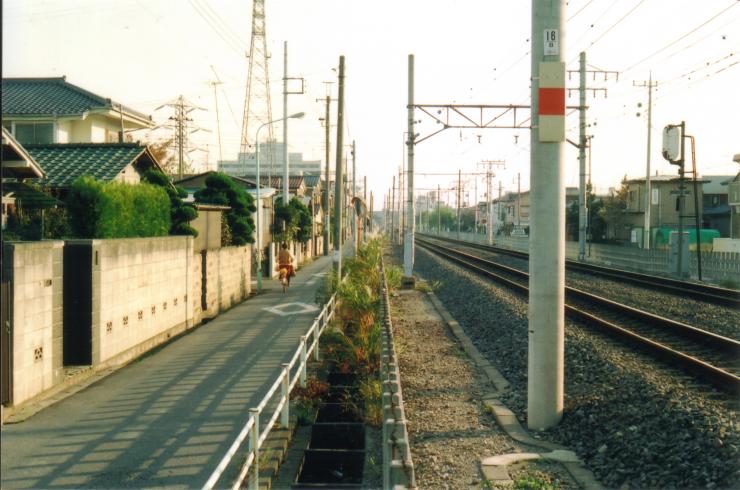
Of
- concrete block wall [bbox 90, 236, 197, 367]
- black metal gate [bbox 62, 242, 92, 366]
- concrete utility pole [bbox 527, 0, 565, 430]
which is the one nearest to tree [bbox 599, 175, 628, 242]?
concrete block wall [bbox 90, 236, 197, 367]

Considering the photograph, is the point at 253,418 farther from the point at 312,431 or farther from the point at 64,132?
the point at 64,132

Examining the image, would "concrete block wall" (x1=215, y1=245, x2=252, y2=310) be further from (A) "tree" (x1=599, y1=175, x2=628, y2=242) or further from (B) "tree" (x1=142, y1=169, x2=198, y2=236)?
(A) "tree" (x1=599, y1=175, x2=628, y2=242)

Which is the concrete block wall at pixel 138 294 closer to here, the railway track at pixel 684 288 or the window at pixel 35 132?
the window at pixel 35 132

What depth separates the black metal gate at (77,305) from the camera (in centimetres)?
970

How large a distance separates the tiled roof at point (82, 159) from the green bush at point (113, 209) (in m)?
2.33

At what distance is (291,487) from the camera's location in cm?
643

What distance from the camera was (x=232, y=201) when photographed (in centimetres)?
2170

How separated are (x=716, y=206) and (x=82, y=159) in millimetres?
55101

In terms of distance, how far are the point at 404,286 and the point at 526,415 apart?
663 inches

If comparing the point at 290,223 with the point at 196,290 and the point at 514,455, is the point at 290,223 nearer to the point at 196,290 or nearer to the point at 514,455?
the point at 196,290

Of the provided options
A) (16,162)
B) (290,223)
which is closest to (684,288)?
(290,223)

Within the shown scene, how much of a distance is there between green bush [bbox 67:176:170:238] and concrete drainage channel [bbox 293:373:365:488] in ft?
15.8

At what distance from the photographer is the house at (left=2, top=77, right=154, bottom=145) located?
69.3 feet

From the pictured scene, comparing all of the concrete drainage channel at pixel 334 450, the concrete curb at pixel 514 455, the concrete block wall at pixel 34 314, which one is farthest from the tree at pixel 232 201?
the concrete curb at pixel 514 455
